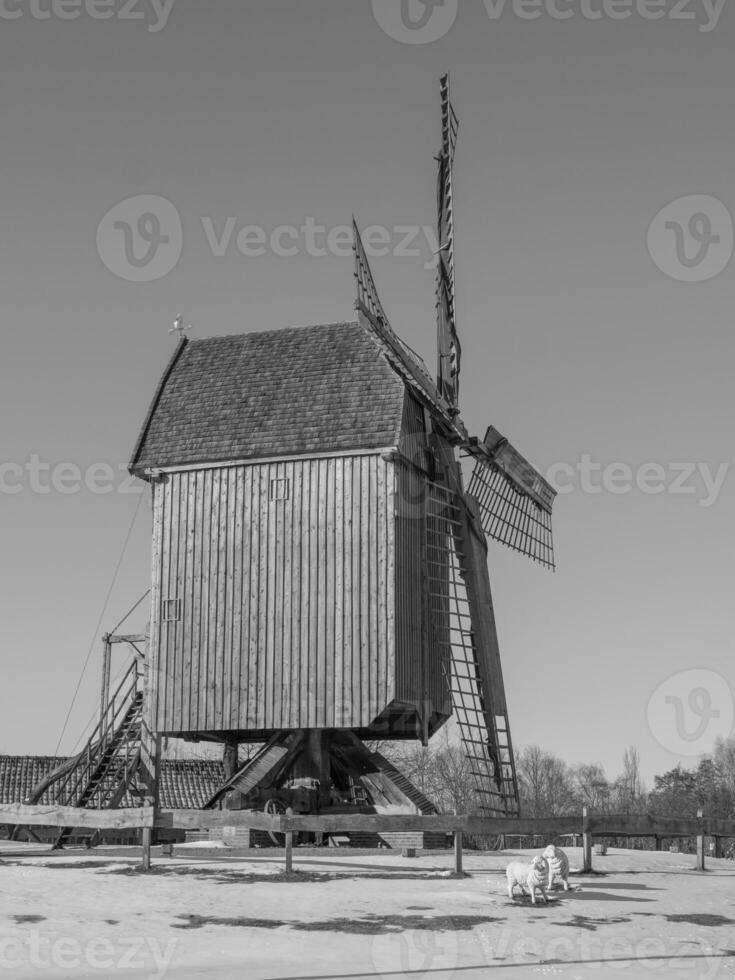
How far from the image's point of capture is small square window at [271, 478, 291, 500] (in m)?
23.5

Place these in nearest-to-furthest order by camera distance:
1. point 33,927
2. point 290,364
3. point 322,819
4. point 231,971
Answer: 1. point 231,971
2. point 33,927
3. point 322,819
4. point 290,364

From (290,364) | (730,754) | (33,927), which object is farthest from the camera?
(730,754)

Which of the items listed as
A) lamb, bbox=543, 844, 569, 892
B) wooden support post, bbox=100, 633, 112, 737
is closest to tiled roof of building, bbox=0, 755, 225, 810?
wooden support post, bbox=100, 633, 112, 737

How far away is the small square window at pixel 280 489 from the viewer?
23.5 metres

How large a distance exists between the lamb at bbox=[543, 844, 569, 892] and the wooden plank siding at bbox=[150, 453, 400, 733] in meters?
6.95

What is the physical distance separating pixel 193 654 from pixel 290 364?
18.9ft

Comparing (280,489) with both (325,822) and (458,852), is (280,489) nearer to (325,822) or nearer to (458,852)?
(325,822)

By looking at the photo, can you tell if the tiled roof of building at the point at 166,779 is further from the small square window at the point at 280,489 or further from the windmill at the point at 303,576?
the small square window at the point at 280,489

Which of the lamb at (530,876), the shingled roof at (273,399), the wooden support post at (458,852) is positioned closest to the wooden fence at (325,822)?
the wooden support post at (458,852)

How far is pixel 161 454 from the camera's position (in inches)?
967

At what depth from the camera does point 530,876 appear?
1460cm

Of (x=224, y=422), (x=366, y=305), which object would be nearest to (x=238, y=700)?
(x=224, y=422)

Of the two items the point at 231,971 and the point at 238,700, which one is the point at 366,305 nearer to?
the point at 238,700

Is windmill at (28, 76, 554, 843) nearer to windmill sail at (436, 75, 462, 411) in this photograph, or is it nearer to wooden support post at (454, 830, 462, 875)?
windmill sail at (436, 75, 462, 411)
